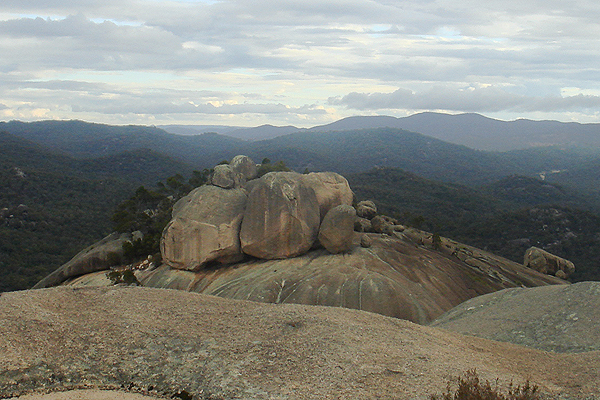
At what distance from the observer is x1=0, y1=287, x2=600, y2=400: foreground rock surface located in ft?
37.0

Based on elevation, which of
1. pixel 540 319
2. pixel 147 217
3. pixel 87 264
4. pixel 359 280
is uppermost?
pixel 147 217

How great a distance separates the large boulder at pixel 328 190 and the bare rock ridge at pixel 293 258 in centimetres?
11

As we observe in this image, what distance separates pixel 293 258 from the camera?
96.7 feet

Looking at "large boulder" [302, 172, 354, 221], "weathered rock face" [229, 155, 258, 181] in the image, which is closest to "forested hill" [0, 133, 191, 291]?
"weathered rock face" [229, 155, 258, 181]

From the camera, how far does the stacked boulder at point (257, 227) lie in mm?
29078

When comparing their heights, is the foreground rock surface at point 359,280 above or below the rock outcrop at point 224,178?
below

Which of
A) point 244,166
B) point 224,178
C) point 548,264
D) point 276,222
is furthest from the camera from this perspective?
point 548,264

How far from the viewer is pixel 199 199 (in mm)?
30578

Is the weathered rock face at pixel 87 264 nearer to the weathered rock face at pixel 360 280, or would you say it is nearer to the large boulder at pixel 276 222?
the weathered rock face at pixel 360 280

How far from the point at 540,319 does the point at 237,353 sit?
15.0 metres

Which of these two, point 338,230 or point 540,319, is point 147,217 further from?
point 540,319

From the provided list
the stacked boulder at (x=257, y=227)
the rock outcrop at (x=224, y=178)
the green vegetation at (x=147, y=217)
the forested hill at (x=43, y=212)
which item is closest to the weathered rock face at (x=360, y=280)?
the stacked boulder at (x=257, y=227)

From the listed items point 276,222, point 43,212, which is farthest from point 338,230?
point 43,212

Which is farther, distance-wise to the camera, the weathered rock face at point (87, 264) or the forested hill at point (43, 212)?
the forested hill at point (43, 212)
